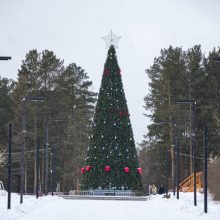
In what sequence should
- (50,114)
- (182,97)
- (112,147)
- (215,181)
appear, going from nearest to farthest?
(215,181), (112,147), (182,97), (50,114)

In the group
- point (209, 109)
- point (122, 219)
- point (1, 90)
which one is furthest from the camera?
point (1, 90)

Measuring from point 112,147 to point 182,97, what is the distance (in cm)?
1857

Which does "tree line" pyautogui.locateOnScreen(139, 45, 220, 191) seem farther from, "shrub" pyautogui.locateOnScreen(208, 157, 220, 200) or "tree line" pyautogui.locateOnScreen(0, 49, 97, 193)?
"shrub" pyautogui.locateOnScreen(208, 157, 220, 200)

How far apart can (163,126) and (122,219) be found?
44.4 metres

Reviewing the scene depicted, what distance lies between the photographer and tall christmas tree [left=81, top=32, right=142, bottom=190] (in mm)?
47031

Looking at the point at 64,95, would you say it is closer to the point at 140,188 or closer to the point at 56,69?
the point at 56,69

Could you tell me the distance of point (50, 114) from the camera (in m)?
71.2

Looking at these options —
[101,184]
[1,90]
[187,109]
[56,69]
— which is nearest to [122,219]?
[101,184]

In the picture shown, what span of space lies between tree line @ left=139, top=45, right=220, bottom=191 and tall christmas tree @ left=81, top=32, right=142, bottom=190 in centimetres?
1399

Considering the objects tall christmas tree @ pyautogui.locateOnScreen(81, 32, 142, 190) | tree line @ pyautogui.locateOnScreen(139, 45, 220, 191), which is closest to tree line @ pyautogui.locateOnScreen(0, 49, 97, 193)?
tree line @ pyautogui.locateOnScreen(139, 45, 220, 191)

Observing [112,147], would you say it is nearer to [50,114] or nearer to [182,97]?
[182,97]

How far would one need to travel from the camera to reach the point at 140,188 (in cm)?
4750

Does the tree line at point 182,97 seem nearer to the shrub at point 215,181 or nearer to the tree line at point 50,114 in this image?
the tree line at point 50,114

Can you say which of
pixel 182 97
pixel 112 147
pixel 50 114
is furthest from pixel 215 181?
pixel 50 114
